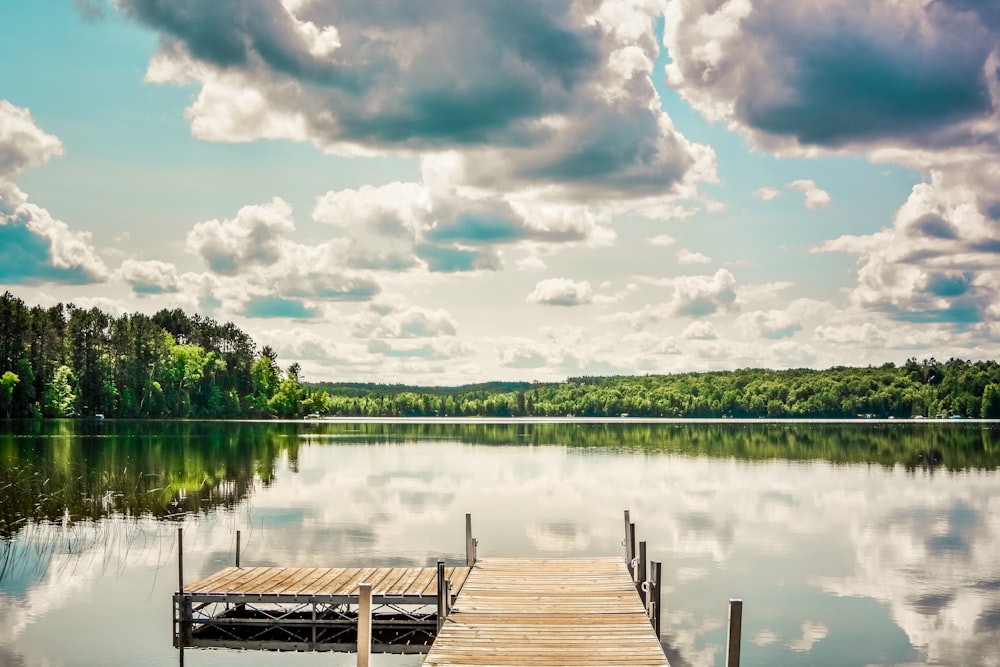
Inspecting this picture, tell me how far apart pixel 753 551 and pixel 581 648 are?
71.3 feet

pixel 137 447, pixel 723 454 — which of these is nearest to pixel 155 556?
pixel 137 447

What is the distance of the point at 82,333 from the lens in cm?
14888

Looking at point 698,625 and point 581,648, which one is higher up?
point 581,648

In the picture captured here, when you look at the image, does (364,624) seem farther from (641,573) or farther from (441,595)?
(641,573)

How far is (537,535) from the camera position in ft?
131

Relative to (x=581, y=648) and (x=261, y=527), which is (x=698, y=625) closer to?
(x=581, y=648)

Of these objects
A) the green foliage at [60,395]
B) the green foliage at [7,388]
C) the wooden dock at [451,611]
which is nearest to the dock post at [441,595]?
the wooden dock at [451,611]

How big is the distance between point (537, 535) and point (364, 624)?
24853 millimetres

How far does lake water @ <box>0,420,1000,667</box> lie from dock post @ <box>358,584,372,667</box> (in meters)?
7.29

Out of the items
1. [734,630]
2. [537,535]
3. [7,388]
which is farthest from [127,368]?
[734,630]

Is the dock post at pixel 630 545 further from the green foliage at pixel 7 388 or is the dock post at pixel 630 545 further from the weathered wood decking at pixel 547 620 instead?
the green foliage at pixel 7 388

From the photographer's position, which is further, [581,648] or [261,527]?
[261,527]

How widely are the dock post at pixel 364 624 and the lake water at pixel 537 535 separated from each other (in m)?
7.29

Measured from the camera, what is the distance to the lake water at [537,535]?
2423cm
